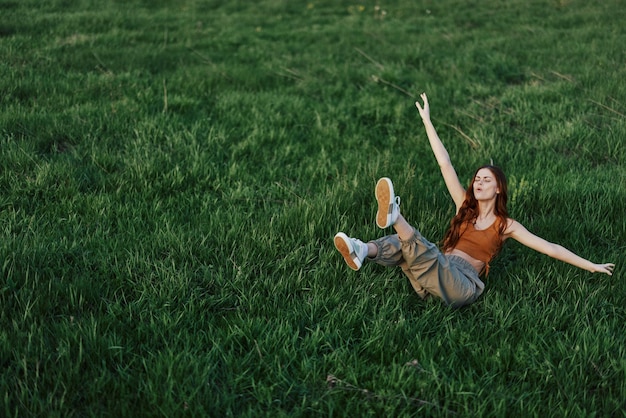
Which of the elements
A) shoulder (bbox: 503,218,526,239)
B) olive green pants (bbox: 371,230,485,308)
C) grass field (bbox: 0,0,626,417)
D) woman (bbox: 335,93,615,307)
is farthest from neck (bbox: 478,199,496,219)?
olive green pants (bbox: 371,230,485,308)

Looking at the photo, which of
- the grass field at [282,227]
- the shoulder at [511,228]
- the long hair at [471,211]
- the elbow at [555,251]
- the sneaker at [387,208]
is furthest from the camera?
the long hair at [471,211]

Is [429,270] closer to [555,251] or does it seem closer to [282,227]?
[555,251]

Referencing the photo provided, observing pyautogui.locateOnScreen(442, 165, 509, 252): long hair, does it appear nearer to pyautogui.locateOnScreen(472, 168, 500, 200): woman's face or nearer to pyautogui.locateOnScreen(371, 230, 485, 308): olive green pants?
pyautogui.locateOnScreen(472, 168, 500, 200): woman's face

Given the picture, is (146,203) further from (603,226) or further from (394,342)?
(603,226)

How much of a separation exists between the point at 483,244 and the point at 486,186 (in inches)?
14.1

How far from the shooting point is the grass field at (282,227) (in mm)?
2400

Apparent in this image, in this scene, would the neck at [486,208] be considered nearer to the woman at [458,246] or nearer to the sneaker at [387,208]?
the woman at [458,246]

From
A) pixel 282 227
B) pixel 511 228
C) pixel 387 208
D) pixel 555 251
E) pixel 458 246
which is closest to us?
pixel 387 208

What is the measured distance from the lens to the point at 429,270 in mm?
2922

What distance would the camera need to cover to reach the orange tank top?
3348mm

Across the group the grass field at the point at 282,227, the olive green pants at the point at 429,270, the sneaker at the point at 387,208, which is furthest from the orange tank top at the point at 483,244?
the sneaker at the point at 387,208

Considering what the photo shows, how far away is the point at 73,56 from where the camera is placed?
6695 mm

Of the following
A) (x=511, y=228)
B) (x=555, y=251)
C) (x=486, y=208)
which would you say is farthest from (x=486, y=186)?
(x=555, y=251)

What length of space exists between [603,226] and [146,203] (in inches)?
124
